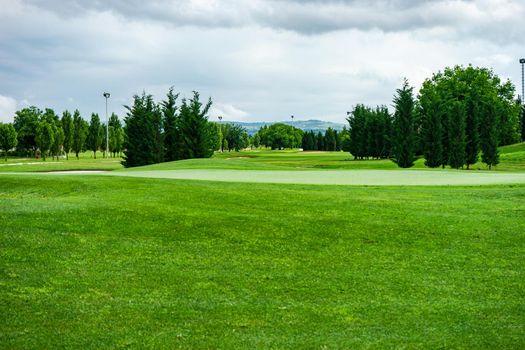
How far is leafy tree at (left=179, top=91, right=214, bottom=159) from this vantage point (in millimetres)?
58156

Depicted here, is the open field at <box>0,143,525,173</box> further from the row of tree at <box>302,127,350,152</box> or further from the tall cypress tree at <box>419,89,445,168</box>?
the row of tree at <box>302,127,350,152</box>

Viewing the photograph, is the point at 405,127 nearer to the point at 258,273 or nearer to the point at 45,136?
the point at 258,273

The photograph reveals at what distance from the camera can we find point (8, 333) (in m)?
8.35

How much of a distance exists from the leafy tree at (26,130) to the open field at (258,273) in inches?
5013

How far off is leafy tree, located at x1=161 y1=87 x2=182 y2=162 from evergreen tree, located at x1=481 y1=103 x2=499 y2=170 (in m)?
37.3

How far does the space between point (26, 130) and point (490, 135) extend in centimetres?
12116

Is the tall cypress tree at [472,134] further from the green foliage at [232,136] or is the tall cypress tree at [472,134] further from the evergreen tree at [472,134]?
the green foliage at [232,136]

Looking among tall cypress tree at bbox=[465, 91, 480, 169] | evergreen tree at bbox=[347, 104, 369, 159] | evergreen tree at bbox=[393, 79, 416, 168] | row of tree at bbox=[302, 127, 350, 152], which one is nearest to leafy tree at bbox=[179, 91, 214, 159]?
evergreen tree at bbox=[393, 79, 416, 168]

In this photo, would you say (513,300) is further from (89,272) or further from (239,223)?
(89,272)

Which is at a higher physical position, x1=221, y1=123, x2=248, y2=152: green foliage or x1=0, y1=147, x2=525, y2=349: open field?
x1=221, y1=123, x2=248, y2=152: green foliage

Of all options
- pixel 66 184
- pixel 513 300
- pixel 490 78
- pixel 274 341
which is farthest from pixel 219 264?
pixel 490 78

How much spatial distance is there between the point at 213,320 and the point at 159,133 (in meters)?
50.9

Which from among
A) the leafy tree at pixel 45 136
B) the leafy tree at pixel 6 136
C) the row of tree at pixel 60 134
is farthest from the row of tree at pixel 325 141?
the leafy tree at pixel 6 136

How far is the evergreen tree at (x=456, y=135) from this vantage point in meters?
62.2
